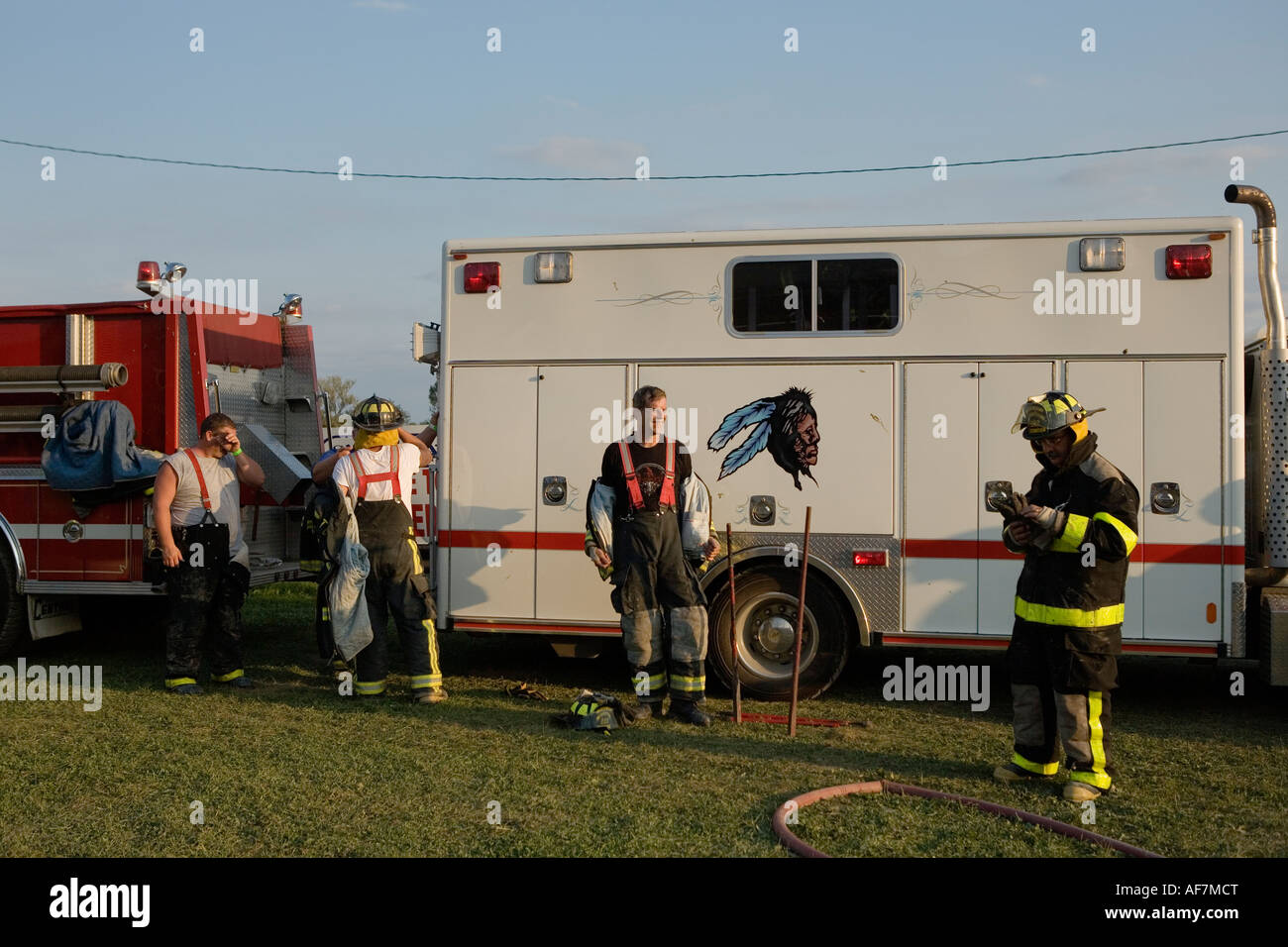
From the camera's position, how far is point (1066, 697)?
5.22 m

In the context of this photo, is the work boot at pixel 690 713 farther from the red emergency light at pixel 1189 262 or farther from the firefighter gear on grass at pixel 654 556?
the red emergency light at pixel 1189 262

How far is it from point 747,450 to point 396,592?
94.4 inches

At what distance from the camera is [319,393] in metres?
9.84

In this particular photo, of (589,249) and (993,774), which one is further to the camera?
(589,249)

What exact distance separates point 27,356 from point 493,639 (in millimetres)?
4189

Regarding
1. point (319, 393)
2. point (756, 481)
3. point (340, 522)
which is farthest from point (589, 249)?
point (319, 393)

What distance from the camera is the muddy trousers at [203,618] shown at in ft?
24.6

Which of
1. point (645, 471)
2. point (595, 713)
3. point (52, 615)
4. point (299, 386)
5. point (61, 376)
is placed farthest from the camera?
point (299, 386)

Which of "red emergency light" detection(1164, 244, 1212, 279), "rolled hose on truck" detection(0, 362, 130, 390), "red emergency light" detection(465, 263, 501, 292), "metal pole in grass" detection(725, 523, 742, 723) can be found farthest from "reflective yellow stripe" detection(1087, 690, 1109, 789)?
"rolled hose on truck" detection(0, 362, 130, 390)

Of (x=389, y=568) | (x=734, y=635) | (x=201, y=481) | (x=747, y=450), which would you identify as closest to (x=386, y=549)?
(x=389, y=568)

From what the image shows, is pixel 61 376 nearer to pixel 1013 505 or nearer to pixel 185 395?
pixel 185 395

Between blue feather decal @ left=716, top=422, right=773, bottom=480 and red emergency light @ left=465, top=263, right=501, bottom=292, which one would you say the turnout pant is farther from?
red emergency light @ left=465, top=263, right=501, bottom=292
